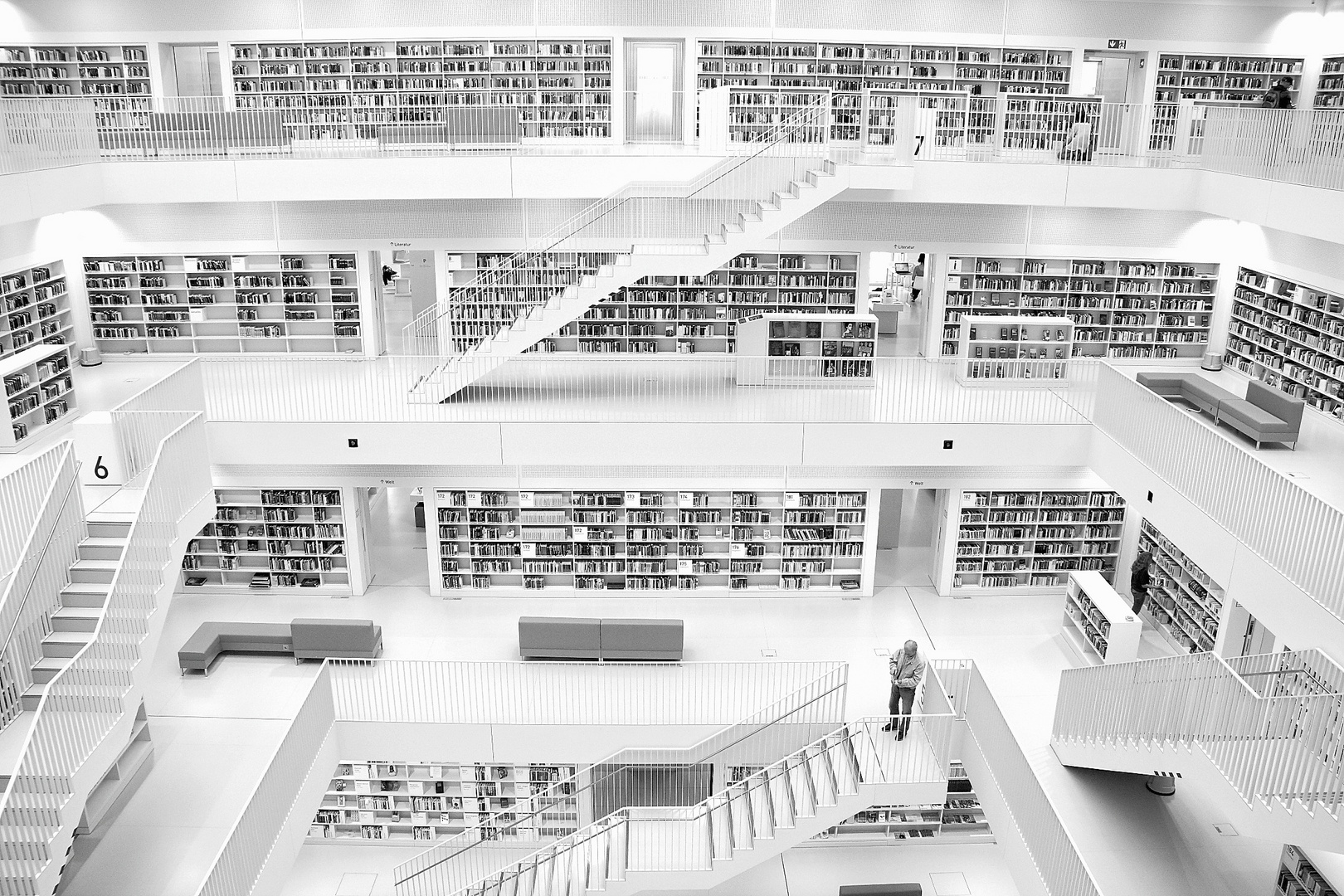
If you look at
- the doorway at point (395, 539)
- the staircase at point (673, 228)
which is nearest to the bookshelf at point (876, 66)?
the staircase at point (673, 228)

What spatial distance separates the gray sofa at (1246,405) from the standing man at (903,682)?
4586 mm

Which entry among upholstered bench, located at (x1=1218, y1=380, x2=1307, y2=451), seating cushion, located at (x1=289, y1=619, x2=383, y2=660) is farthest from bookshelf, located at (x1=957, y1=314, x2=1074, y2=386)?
seating cushion, located at (x1=289, y1=619, x2=383, y2=660)

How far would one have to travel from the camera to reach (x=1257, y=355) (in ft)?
46.9

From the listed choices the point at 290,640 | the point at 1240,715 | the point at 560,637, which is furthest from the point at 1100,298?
the point at 290,640

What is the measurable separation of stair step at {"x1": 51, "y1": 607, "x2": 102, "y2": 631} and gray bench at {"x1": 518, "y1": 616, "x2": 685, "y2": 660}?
4490mm

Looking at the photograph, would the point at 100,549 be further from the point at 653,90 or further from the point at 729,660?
the point at 653,90

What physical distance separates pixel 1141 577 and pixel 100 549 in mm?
11672

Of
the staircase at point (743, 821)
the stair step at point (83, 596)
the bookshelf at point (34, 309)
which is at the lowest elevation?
the staircase at point (743, 821)

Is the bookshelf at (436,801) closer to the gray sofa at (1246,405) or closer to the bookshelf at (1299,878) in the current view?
the bookshelf at (1299,878)

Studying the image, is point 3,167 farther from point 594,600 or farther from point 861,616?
point 861,616

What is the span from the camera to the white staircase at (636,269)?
12.3 meters

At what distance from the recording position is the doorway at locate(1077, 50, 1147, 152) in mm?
13872

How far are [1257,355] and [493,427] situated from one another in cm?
1072

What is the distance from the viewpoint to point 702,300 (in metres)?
15.5
